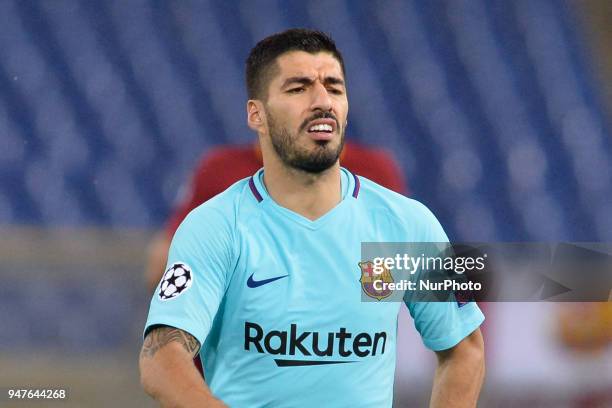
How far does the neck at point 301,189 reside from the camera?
2084mm

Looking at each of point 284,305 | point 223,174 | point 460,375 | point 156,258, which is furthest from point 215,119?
point 460,375

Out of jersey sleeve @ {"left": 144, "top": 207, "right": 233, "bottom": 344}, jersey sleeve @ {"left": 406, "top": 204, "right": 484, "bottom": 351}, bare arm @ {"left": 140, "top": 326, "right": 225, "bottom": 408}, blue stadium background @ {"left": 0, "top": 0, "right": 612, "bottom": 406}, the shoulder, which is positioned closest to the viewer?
bare arm @ {"left": 140, "top": 326, "right": 225, "bottom": 408}

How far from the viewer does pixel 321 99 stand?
2.00 meters

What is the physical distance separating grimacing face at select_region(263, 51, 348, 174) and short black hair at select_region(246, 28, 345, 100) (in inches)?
0.6

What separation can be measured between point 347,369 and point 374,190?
1.34 ft

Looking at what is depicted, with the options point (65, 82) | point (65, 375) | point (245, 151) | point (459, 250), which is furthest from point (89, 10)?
point (459, 250)

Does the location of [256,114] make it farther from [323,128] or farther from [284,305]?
[284,305]

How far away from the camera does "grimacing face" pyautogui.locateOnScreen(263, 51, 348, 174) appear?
2.01 m

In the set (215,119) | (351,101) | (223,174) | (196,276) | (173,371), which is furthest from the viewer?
(351,101)

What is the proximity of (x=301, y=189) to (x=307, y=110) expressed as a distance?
0.18m

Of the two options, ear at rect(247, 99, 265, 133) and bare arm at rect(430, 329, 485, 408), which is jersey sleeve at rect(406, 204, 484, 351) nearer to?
bare arm at rect(430, 329, 485, 408)

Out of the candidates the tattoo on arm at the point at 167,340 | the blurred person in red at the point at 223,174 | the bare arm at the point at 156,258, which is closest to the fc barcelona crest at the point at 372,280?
the tattoo on arm at the point at 167,340

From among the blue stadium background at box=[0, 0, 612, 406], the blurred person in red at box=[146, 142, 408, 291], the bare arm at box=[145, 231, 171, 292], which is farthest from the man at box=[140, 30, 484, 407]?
the blue stadium background at box=[0, 0, 612, 406]

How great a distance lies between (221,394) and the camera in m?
2.04
